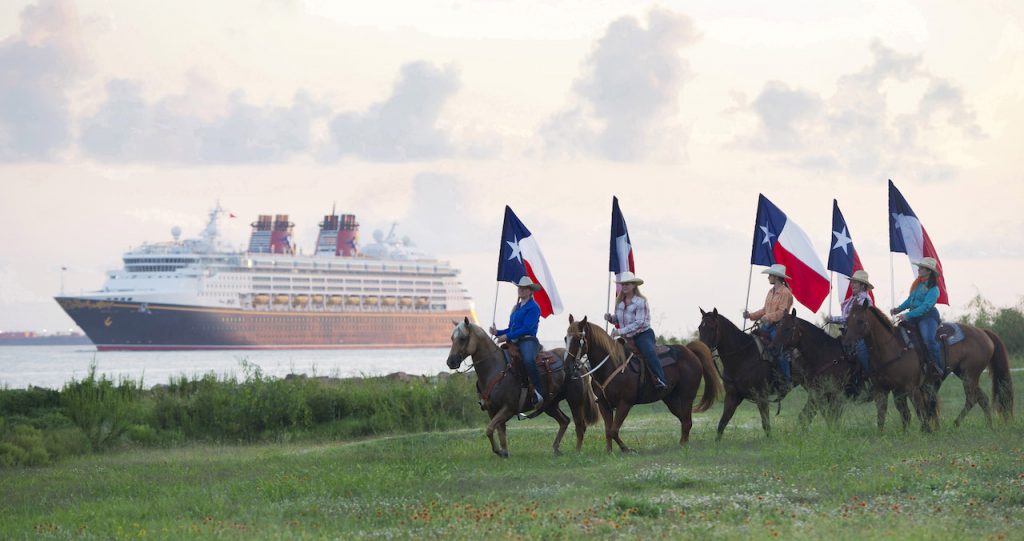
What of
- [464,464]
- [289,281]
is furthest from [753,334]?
[289,281]

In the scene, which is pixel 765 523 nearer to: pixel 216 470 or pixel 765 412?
pixel 765 412

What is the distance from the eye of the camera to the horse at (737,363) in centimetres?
1420

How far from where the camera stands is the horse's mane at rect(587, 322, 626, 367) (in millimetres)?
13398

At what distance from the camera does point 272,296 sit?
97.2 metres

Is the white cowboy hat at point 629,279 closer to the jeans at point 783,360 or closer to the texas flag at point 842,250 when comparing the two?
the jeans at point 783,360

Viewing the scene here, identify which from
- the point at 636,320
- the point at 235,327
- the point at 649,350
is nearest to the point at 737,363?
the point at 649,350

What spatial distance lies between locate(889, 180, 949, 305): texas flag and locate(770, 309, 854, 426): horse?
7.21 ft

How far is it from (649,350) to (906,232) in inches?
178

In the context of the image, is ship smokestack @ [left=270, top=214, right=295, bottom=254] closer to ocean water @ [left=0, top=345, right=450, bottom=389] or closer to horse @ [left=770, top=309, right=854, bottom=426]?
ocean water @ [left=0, top=345, right=450, bottom=389]

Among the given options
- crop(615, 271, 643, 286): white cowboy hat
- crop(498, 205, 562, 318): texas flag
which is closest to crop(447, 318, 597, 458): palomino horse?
crop(615, 271, 643, 286): white cowboy hat

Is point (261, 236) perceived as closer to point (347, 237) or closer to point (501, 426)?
point (347, 237)

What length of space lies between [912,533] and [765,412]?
642 cm

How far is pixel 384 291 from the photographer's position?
10425 centimetres

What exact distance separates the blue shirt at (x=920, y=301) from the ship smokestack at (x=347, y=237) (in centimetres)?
9713
